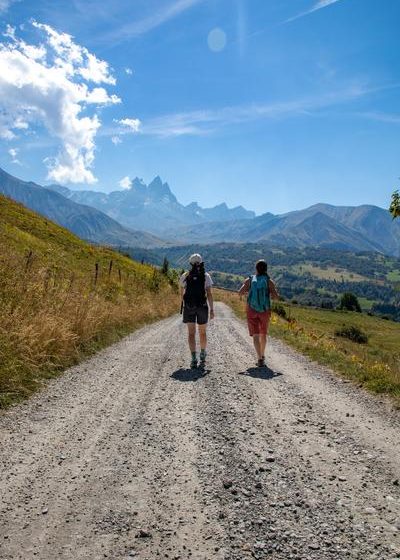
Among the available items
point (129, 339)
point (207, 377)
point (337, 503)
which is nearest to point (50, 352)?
point (207, 377)

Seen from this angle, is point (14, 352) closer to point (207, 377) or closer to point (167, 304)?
point (207, 377)

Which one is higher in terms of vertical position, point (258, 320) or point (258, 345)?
point (258, 320)

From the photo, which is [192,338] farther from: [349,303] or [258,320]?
→ [349,303]

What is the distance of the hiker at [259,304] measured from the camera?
12.1m

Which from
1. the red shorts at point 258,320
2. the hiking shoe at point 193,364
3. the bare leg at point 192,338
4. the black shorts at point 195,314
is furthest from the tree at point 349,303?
the hiking shoe at point 193,364

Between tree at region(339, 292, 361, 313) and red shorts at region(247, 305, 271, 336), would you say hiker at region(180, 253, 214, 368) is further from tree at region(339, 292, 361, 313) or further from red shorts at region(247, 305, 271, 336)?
tree at region(339, 292, 361, 313)

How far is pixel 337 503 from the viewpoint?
4.41 metres

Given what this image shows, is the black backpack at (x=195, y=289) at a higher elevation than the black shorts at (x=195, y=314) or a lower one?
higher

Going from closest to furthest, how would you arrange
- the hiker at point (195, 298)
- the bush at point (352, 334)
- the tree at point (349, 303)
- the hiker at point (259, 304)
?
1. the hiker at point (195, 298)
2. the hiker at point (259, 304)
3. the bush at point (352, 334)
4. the tree at point (349, 303)

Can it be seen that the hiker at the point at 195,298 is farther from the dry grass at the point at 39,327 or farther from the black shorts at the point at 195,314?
the dry grass at the point at 39,327

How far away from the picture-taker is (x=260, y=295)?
12.2m

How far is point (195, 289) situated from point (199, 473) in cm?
715

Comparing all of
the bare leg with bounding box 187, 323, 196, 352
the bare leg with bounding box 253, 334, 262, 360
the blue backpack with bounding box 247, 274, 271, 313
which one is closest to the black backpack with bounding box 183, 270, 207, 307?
the bare leg with bounding box 187, 323, 196, 352

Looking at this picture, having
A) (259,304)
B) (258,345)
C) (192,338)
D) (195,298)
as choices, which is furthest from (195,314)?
(258,345)
